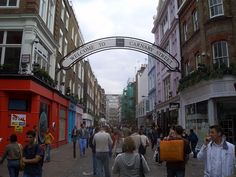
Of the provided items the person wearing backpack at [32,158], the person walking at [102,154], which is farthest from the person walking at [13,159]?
the person walking at [102,154]

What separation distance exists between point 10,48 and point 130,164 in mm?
14438

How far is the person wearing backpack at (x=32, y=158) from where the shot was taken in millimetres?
5966

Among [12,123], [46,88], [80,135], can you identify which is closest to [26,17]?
[46,88]

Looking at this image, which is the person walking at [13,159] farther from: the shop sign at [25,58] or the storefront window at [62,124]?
the storefront window at [62,124]

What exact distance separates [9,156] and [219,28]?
49.9ft

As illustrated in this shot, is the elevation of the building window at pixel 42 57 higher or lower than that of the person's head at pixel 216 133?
higher

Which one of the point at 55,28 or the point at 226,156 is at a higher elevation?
the point at 55,28

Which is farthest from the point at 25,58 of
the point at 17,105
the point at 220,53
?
the point at 220,53

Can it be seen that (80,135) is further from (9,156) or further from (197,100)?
(9,156)

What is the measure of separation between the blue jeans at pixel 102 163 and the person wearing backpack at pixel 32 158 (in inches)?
141

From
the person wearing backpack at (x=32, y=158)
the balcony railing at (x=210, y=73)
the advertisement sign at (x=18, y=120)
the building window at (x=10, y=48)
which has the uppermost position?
the building window at (x=10, y=48)

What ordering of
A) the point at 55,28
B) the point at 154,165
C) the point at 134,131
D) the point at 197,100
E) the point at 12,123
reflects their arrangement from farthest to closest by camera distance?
1. the point at 55,28
2. the point at 197,100
3. the point at 12,123
4. the point at 154,165
5. the point at 134,131

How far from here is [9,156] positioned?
7383 millimetres

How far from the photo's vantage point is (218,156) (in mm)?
4938
